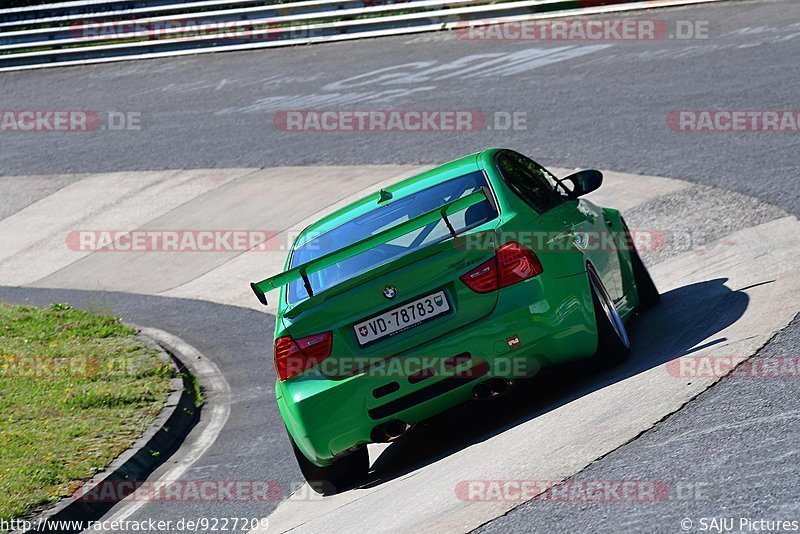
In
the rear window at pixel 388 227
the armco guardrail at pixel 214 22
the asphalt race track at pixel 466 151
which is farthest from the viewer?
the armco guardrail at pixel 214 22

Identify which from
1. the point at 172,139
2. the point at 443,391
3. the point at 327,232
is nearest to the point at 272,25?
the point at 172,139

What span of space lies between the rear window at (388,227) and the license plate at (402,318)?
Result: 1.03 ft

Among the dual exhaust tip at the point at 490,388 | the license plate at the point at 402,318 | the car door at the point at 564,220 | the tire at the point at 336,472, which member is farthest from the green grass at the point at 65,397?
the car door at the point at 564,220

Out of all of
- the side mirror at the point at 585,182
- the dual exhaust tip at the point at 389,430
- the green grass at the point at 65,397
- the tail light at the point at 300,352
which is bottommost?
the green grass at the point at 65,397

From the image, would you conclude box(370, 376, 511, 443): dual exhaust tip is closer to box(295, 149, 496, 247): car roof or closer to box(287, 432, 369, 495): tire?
box(287, 432, 369, 495): tire

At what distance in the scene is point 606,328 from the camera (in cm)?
702

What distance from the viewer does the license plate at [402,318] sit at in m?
6.59

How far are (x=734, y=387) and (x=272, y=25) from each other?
1756 centimetres

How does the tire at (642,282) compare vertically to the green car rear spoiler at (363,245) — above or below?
below

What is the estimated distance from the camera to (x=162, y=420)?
962 cm

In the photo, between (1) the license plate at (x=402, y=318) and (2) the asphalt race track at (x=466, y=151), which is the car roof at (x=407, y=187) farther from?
(2) the asphalt race track at (x=466, y=151)

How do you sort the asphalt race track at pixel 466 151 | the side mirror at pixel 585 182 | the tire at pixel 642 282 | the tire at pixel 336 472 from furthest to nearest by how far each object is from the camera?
the tire at pixel 642 282
the side mirror at pixel 585 182
the tire at pixel 336 472
the asphalt race track at pixel 466 151

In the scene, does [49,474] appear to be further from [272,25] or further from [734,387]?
[272,25]

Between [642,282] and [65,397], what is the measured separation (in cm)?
491
